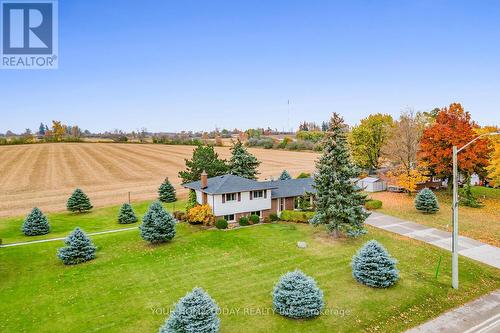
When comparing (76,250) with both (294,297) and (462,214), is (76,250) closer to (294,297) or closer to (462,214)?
(294,297)

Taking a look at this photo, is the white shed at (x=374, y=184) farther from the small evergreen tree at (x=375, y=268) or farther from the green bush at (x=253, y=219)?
the small evergreen tree at (x=375, y=268)

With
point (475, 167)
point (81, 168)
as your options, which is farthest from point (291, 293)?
point (81, 168)

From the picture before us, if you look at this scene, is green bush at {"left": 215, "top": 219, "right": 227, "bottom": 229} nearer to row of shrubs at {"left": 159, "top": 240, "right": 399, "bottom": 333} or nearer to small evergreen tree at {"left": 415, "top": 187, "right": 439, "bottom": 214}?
row of shrubs at {"left": 159, "top": 240, "right": 399, "bottom": 333}

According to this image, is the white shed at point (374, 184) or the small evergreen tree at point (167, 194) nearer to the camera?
the small evergreen tree at point (167, 194)

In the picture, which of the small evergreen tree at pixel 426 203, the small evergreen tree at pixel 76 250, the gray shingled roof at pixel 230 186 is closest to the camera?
the small evergreen tree at pixel 76 250

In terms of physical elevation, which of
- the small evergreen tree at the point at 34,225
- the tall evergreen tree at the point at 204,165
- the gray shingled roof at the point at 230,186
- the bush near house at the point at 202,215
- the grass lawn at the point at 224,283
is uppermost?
the tall evergreen tree at the point at 204,165

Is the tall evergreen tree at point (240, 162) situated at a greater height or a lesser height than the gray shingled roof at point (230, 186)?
greater

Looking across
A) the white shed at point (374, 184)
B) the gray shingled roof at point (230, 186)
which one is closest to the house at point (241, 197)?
the gray shingled roof at point (230, 186)

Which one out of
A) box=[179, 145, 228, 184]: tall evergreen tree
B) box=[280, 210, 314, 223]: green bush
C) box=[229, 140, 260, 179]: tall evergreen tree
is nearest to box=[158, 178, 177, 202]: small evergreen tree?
box=[179, 145, 228, 184]: tall evergreen tree
